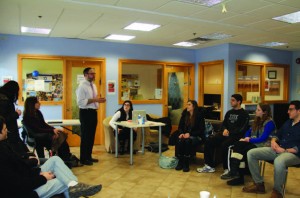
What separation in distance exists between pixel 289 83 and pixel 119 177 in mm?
6265

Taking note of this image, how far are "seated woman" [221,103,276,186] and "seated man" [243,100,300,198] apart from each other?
0.50 ft

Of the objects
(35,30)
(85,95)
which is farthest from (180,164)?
(35,30)

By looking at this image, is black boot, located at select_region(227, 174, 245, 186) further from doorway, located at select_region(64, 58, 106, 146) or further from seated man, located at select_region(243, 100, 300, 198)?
doorway, located at select_region(64, 58, 106, 146)

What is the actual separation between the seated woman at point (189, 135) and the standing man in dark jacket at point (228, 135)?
0.23m

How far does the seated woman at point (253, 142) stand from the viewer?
388cm

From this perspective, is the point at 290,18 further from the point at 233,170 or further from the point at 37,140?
the point at 37,140

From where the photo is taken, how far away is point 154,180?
4152 millimetres

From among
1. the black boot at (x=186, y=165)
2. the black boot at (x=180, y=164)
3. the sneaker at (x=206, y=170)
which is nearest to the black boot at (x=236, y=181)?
the sneaker at (x=206, y=170)

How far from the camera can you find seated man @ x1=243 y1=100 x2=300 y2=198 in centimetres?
335

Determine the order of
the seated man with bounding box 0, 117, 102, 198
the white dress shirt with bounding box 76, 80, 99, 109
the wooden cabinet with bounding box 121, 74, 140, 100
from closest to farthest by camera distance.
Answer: the seated man with bounding box 0, 117, 102, 198, the white dress shirt with bounding box 76, 80, 99, 109, the wooden cabinet with bounding box 121, 74, 140, 100

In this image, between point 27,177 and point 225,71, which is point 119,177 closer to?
point 27,177

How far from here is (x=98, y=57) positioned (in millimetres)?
6508

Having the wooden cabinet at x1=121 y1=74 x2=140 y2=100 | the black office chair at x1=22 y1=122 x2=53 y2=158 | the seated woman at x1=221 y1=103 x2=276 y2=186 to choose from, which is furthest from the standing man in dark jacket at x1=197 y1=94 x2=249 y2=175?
the wooden cabinet at x1=121 y1=74 x2=140 y2=100

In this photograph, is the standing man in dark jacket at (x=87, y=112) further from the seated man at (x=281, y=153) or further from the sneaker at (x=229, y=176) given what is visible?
the seated man at (x=281, y=153)
